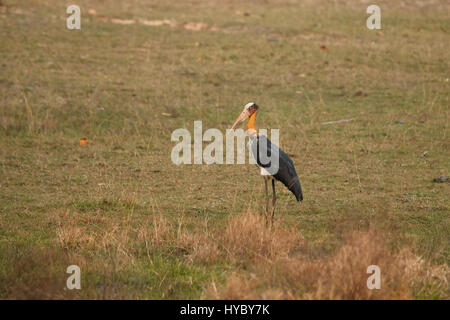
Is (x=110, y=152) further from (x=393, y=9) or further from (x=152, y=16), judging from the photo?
(x=393, y=9)

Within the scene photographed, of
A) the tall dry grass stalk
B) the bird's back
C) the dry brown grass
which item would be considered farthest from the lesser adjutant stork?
the dry brown grass

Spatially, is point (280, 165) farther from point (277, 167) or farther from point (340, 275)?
point (340, 275)

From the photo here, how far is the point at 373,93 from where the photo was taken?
13344mm

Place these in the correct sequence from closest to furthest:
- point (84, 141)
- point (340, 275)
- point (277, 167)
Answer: point (340, 275), point (277, 167), point (84, 141)

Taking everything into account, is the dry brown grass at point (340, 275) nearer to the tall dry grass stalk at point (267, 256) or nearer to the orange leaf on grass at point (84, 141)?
the tall dry grass stalk at point (267, 256)

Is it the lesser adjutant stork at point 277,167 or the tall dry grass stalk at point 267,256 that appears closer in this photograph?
the tall dry grass stalk at point 267,256

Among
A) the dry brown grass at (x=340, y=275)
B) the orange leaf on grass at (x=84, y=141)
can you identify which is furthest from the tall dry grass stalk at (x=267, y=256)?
the orange leaf on grass at (x=84, y=141)

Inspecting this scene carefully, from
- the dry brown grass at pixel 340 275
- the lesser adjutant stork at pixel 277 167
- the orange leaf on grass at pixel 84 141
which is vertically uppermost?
the orange leaf on grass at pixel 84 141

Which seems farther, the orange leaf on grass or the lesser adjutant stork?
the orange leaf on grass

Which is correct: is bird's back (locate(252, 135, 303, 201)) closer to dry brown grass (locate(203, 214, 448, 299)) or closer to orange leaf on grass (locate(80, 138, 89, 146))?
dry brown grass (locate(203, 214, 448, 299))

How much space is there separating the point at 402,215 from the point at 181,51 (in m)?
9.76

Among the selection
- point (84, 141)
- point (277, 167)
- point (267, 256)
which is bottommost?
point (267, 256)

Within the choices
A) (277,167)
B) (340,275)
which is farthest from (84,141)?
(340,275)
